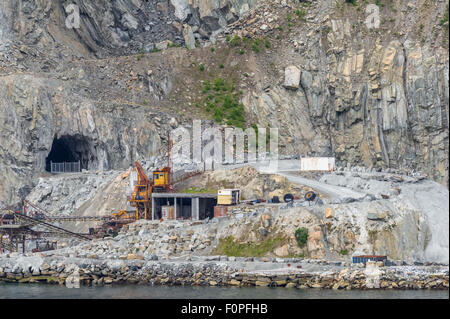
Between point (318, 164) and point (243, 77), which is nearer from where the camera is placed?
point (318, 164)

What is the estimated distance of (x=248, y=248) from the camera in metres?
72.6

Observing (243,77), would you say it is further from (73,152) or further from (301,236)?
(301,236)

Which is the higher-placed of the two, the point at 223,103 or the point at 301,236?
the point at 223,103

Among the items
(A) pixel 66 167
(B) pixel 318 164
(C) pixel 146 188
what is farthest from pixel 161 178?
(A) pixel 66 167

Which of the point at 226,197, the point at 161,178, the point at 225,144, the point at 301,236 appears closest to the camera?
the point at 301,236

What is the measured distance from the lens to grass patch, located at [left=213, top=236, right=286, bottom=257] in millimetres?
71875

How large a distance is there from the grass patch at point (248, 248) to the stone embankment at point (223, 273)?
162cm

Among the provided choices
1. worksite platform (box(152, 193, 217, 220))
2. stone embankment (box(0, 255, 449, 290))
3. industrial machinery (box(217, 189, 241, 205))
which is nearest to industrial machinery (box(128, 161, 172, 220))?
worksite platform (box(152, 193, 217, 220))

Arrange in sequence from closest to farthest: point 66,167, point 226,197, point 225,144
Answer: point 226,197
point 225,144
point 66,167

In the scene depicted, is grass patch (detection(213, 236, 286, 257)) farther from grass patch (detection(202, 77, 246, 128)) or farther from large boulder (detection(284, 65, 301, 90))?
large boulder (detection(284, 65, 301, 90))

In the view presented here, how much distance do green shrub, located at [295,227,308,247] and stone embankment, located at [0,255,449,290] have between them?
239 centimetres

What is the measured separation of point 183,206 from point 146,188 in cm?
382

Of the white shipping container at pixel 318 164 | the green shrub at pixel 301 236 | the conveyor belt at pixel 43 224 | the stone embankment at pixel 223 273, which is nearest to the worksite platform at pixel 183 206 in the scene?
the conveyor belt at pixel 43 224

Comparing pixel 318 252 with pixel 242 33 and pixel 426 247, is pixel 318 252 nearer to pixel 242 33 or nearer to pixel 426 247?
pixel 426 247
